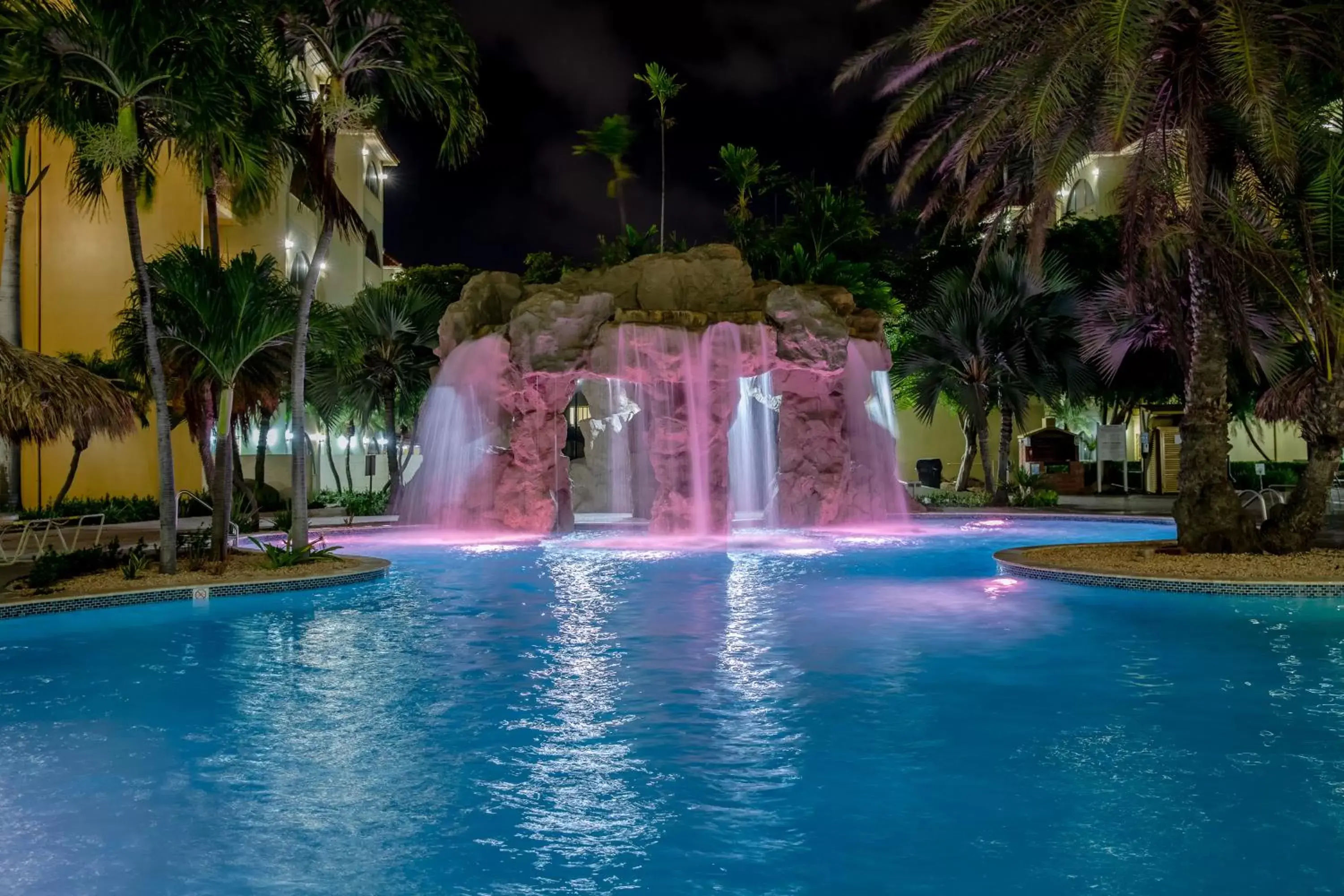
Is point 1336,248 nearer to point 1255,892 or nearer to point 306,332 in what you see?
point 1255,892

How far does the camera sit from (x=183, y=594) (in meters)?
12.9

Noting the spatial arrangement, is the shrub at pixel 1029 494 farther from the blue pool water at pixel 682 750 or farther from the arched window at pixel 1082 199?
the arched window at pixel 1082 199

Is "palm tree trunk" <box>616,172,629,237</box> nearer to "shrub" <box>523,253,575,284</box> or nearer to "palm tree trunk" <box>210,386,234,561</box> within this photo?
"shrub" <box>523,253,575,284</box>

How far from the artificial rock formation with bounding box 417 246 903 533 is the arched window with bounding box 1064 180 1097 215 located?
24372 mm

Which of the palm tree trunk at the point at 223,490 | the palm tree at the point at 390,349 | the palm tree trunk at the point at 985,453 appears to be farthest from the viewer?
the palm tree trunk at the point at 985,453

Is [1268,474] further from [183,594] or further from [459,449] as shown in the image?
[183,594]

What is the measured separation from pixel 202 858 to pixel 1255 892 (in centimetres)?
470

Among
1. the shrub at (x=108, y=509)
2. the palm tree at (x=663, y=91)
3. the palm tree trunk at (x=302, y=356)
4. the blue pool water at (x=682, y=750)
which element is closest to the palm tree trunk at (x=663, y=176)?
the palm tree at (x=663, y=91)

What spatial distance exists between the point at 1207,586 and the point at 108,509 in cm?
2232

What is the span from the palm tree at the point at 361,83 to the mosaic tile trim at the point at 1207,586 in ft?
35.3

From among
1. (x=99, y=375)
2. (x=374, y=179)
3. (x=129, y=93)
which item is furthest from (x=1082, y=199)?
(x=129, y=93)

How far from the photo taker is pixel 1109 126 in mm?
13664

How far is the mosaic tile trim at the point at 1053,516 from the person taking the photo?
23.3 metres

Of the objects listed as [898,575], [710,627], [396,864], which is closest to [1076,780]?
[396,864]
